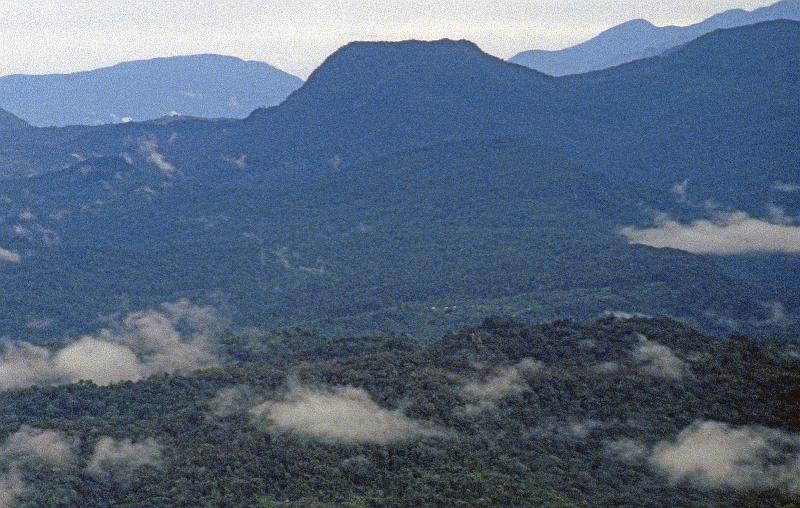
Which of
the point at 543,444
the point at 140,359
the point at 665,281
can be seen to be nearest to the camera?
the point at 543,444

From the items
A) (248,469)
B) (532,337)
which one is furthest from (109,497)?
(532,337)

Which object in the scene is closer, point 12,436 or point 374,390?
point 12,436

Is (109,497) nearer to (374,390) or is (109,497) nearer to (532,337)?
(374,390)

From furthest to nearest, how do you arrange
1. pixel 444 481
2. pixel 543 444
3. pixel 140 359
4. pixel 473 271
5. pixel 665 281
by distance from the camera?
pixel 473 271 → pixel 665 281 → pixel 140 359 → pixel 543 444 → pixel 444 481

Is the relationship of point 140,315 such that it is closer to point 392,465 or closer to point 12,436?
point 12,436

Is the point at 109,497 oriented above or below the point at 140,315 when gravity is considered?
above

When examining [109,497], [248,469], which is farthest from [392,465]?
[109,497]
